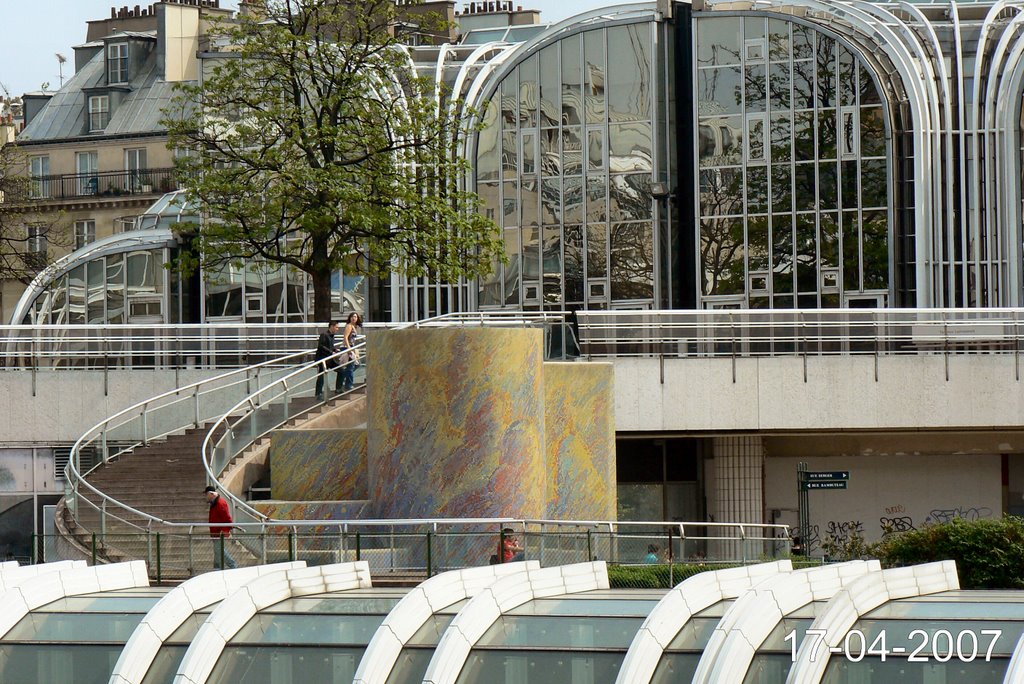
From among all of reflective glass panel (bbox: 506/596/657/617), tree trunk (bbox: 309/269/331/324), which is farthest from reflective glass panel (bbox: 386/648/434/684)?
tree trunk (bbox: 309/269/331/324)

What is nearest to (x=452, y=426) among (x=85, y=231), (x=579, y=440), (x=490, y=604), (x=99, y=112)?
(x=579, y=440)

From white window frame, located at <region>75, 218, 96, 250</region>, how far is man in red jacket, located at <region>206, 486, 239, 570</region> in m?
44.3

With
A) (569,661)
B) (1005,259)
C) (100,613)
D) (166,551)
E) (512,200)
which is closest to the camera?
(569,661)

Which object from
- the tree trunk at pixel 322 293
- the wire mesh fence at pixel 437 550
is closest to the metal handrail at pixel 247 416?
the wire mesh fence at pixel 437 550

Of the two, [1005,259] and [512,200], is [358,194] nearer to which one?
[512,200]

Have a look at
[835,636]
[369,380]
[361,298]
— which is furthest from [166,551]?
[361,298]

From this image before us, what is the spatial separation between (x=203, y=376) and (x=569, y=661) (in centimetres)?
1904

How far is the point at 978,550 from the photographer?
23.3m

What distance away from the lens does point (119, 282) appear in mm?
46531

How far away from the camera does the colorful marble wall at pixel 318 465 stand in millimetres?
25641

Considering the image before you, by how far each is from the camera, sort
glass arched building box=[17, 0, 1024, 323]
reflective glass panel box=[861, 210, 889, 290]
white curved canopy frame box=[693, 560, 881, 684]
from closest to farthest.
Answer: white curved canopy frame box=[693, 560, 881, 684] → glass arched building box=[17, 0, 1024, 323] → reflective glass panel box=[861, 210, 889, 290]

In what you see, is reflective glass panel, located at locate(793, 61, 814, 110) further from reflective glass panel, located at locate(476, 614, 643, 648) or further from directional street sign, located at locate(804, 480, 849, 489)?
reflective glass panel, located at locate(476, 614, 643, 648)
